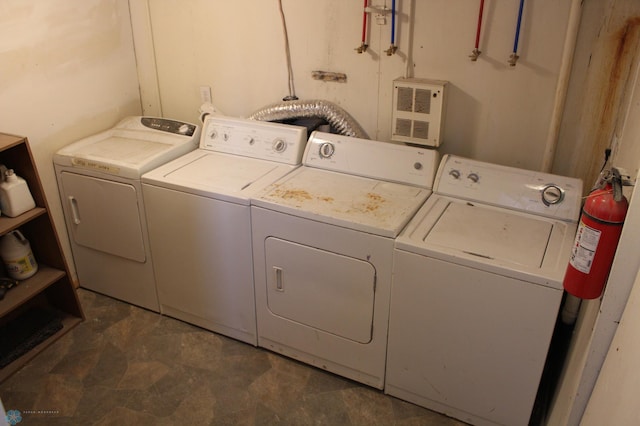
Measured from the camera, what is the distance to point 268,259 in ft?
7.99

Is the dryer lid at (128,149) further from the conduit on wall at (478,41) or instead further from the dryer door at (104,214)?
the conduit on wall at (478,41)

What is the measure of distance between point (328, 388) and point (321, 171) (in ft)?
3.46

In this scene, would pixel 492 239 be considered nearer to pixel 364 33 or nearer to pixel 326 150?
pixel 326 150

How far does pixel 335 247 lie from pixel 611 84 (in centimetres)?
138

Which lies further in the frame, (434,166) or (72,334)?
(72,334)

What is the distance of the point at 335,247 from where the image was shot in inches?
88.0

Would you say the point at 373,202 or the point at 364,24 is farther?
the point at 364,24

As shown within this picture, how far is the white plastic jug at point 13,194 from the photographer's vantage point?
2441 mm

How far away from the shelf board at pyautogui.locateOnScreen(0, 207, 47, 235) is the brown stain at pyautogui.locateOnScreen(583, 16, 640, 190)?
2610 millimetres

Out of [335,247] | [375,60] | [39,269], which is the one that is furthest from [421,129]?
[39,269]

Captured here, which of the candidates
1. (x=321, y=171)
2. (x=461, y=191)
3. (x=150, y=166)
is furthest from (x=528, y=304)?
→ (x=150, y=166)

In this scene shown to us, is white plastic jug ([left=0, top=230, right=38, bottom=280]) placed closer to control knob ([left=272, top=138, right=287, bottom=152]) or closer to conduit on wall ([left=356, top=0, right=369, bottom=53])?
control knob ([left=272, top=138, right=287, bottom=152])

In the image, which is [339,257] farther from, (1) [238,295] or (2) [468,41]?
(2) [468,41]

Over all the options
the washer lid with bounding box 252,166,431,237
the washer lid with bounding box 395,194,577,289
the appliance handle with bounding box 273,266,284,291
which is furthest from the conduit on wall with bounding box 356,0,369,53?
the appliance handle with bounding box 273,266,284,291
